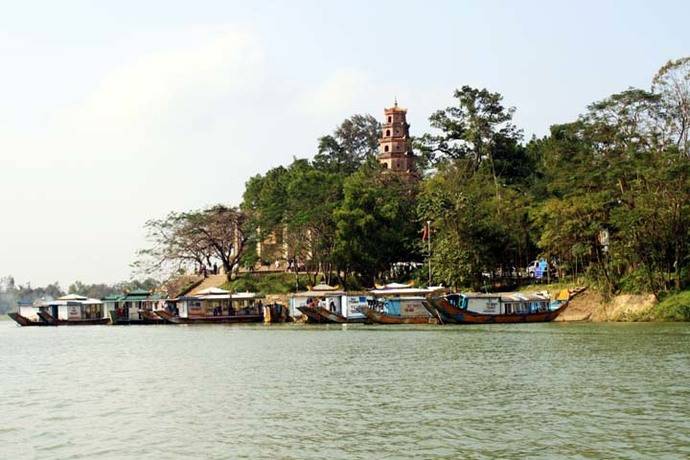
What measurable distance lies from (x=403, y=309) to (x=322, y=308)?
21.7ft

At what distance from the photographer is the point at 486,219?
61688mm

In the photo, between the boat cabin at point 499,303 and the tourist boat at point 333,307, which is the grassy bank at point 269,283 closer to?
the tourist boat at point 333,307

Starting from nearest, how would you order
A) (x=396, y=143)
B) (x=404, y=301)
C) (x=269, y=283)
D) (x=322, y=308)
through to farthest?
(x=404, y=301)
(x=322, y=308)
(x=269, y=283)
(x=396, y=143)

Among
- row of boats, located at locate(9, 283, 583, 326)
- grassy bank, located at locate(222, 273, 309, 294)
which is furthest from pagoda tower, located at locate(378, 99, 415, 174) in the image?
row of boats, located at locate(9, 283, 583, 326)

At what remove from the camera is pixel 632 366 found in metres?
25.6

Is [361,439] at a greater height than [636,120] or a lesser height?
lesser

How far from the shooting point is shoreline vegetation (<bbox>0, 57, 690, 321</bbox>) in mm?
49875

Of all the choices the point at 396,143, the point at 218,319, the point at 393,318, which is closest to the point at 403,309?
the point at 393,318

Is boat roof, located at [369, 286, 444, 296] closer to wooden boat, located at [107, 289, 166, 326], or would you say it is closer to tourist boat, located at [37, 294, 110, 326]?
wooden boat, located at [107, 289, 166, 326]

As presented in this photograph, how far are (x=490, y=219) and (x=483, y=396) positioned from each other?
41.5 metres

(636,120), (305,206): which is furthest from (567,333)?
(305,206)

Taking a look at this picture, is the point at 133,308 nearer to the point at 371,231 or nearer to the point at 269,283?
the point at 269,283

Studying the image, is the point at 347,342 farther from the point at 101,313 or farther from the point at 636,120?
the point at 101,313

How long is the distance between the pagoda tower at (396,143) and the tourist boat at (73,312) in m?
28.5
